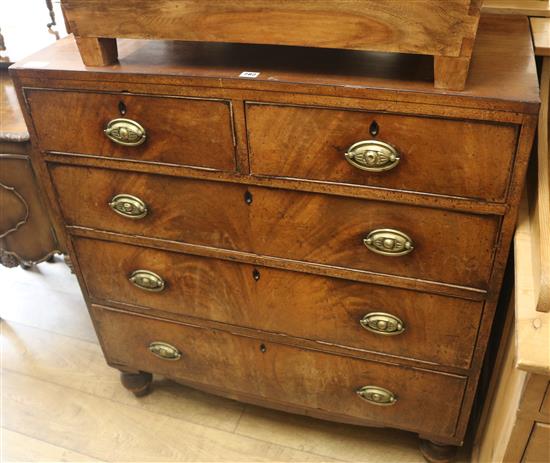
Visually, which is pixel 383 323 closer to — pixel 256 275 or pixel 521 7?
pixel 256 275

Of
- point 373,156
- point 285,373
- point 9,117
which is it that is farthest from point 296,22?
point 9,117

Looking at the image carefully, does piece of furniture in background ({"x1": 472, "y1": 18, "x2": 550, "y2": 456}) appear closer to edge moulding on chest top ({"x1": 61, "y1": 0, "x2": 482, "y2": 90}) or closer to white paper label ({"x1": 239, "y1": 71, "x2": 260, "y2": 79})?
edge moulding on chest top ({"x1": 61, "y1": 0, "x2": 482, "y2": 90})

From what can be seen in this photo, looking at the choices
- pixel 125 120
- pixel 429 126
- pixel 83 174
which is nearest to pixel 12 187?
pixel 83 174

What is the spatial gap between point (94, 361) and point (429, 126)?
1328mm

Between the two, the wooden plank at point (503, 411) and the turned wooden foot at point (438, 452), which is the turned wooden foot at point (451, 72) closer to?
the wooden plank at point (503, 411)

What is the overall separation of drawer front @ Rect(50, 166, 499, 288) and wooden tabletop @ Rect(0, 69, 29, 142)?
0.22 metres

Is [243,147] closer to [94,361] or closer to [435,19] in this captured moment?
[435,19]

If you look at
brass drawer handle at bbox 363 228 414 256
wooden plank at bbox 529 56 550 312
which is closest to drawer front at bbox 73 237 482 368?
brass drawer handle at bbox 363 228 414 256

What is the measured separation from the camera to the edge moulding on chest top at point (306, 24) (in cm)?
85

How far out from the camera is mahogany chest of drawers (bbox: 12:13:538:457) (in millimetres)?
935

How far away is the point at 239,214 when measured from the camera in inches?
44.6

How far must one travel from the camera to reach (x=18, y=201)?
4.92 feet

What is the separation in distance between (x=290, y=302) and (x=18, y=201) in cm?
80

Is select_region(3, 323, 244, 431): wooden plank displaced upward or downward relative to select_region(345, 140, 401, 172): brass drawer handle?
downward
